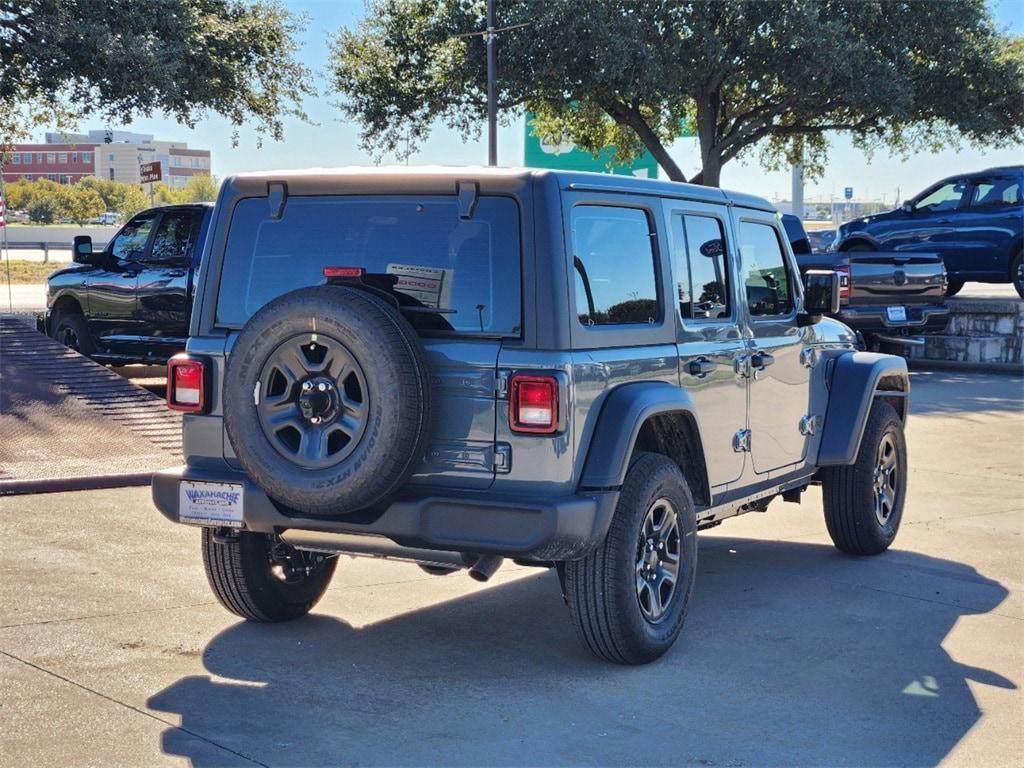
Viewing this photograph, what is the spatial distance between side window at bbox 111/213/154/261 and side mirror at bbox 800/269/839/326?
27.0 ft

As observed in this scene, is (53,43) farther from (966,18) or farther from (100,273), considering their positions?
(966,18)

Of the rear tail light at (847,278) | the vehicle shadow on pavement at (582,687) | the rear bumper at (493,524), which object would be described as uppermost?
the rear tail light at (847,278)

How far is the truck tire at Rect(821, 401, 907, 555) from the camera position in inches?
294

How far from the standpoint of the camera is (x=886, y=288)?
16109mm

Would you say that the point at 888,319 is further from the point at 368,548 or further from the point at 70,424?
the point at 368,548

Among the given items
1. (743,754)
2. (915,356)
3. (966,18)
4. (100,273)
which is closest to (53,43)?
(100,273)

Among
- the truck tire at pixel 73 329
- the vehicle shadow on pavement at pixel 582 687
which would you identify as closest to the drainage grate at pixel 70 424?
the truck tire at pixel 73 329

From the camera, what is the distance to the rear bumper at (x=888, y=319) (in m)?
16.0

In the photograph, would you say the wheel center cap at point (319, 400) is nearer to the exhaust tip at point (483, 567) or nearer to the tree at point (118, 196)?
the exhaust tip at point (483, 567)

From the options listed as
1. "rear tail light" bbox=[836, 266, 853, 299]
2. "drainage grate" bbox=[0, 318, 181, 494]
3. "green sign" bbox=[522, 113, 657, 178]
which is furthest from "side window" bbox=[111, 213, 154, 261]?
"green sign" bbox=[522, 113, 657, 178]

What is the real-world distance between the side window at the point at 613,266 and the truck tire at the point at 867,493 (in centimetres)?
225

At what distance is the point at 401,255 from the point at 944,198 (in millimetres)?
15742

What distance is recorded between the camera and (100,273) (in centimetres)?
1394

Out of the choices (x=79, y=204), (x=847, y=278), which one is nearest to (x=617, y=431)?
(x=847, y=278)
